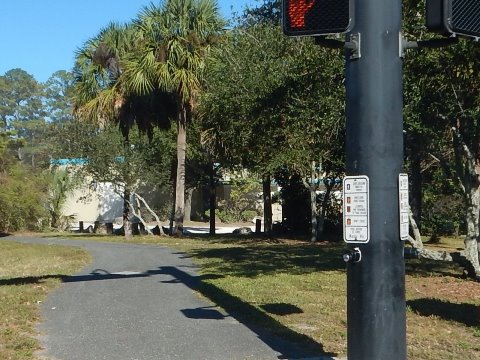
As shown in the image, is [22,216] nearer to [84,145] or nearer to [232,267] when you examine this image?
[84,145]

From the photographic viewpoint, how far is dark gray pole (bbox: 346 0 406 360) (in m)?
4.92

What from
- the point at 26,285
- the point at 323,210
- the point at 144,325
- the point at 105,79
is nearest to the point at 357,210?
the point at 144,325

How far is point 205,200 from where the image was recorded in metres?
49.4

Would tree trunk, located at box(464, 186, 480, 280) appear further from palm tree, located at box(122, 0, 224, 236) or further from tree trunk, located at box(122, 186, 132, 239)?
tree trunk, located at box(122, 186, 132, 239)

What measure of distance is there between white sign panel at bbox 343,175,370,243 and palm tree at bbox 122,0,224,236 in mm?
20935

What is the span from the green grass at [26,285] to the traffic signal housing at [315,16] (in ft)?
14.6

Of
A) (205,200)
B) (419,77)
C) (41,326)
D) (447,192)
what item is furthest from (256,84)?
(205,200)

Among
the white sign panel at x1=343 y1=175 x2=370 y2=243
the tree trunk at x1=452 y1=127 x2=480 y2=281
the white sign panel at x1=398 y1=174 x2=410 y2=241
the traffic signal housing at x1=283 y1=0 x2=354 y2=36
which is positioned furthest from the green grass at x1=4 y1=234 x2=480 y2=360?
the traffic signal housing at x1=283 y1=0 x2=354 y2=36

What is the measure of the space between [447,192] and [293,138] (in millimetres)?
16522

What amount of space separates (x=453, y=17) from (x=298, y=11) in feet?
3.44

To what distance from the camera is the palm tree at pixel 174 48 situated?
25812 millimetres

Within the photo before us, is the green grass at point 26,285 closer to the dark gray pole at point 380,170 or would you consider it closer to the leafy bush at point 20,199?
the dark gray pole at point 380,170

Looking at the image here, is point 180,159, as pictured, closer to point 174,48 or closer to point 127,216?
point 127,216

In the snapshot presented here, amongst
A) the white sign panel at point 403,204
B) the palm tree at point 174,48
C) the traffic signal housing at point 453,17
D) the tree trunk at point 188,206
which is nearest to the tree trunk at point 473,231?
the white sign panel at point 403,204
